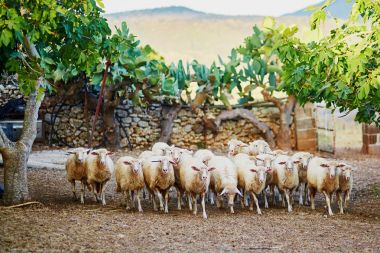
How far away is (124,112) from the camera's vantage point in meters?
18.1

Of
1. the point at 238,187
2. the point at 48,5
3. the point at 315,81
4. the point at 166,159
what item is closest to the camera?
the point at 48,5

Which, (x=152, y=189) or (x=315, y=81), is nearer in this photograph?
(x=315, y=81)

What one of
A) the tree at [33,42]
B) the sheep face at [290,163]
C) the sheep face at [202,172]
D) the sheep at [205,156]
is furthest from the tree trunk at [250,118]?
the sheep face at [202,172]

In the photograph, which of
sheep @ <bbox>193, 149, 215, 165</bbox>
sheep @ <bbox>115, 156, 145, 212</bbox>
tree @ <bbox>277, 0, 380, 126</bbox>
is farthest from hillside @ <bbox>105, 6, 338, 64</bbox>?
tree @ <bbox>277, 0, 380, 126</bbox>

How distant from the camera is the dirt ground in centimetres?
734

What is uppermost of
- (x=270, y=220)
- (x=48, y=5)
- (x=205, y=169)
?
(x=48, y=5)

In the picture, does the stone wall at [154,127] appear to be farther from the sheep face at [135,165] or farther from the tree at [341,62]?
the tree at [341,62]

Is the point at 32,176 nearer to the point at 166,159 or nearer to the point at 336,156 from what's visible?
the point at 166,159

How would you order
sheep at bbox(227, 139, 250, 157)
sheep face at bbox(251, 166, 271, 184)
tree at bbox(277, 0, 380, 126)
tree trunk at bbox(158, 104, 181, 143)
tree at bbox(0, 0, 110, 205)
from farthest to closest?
tree trunk at bbox(158, 104, 181, 143) → sheep at bbox(227, 139, 250, 157) → sheep face at bbox(251, 166, 271, 184) → tree at bbox(277, 0, 380, 126) → tree at bbox(0, 0, 110, 205)

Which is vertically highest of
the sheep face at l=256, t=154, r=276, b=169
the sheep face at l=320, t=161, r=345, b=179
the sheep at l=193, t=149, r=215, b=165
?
the sheep at l=193, t=149, r=215, b=165

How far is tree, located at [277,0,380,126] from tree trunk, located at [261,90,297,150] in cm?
869

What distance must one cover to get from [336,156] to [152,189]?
9.16 metres

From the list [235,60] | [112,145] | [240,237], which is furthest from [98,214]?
[235,60]

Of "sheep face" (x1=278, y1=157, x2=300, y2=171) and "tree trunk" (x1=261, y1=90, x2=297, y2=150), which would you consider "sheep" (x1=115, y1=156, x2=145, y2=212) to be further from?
"tree trunk" (x1=261, y1=90, x2=297, y2=150)
